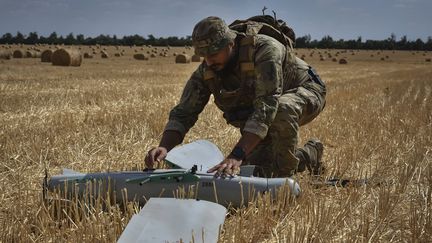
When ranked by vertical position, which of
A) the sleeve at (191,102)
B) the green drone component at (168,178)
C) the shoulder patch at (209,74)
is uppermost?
the shoulder patch at (209,74)

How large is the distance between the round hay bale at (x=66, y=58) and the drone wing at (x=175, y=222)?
18.1 m

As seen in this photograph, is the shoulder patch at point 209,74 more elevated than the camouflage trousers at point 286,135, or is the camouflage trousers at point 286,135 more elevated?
the shoulder patch at point 209,74

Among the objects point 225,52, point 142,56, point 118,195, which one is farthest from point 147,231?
point 142,56

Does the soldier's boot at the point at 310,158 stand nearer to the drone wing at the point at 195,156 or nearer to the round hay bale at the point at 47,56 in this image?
the drone wing at the point at 195,156

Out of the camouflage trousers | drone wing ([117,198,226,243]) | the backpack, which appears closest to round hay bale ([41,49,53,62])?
the backpack

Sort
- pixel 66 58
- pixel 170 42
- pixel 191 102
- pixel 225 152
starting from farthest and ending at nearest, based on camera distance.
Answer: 1. pixel 170 42
2. pixel 66 58
3. pixel 225 152
4. pixel 191 102

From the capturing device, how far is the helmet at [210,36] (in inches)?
127

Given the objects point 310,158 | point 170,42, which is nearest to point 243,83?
point 310,158

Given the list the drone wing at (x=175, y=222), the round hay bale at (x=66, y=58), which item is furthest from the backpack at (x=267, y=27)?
the round hay bale at (x=66, y=58)

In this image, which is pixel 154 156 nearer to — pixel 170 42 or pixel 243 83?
pixel 243 83

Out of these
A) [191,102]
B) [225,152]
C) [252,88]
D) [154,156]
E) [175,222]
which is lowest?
[225,152]

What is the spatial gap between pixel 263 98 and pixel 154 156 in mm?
807

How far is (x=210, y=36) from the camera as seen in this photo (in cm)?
321

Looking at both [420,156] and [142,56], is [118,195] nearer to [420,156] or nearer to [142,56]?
[420,156]
